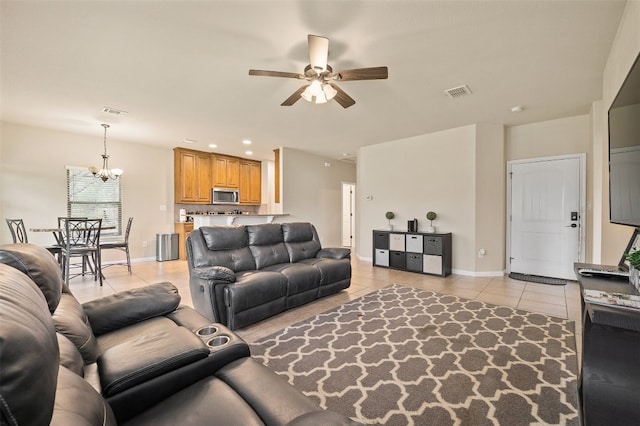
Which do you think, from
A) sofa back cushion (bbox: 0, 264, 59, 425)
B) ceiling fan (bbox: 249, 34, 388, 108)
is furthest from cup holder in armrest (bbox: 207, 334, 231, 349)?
ceiling fan (bbox: 249, 34, 388, 108)

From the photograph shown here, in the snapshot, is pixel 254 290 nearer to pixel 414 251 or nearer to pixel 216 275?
pixel 216 275

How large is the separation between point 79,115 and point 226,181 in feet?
11.1

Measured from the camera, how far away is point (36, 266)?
1.30 meters

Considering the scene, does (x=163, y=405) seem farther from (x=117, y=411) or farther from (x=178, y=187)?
(x=178, y=187)

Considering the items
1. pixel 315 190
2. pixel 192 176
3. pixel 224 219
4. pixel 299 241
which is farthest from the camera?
pixel 315 190

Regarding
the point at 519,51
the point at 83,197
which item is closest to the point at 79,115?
the point at 83,197

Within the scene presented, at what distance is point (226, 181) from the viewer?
295 inches

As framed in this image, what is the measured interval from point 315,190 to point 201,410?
6514mm

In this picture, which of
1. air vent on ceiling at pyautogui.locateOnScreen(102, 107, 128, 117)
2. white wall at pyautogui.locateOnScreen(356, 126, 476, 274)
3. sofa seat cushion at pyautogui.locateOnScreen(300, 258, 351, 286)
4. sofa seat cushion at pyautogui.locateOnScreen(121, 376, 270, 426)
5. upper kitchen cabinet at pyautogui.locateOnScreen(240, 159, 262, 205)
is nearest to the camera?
sofa seat cushion at pyautogui.locateOnScreen(121, 376, 270, 426)

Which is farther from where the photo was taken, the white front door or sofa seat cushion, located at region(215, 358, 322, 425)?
the white front door

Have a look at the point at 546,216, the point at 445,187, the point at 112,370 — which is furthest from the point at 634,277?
the point at 445,187

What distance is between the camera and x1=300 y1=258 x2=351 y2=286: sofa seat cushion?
11.9ft

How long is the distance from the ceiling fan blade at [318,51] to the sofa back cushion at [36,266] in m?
2.12

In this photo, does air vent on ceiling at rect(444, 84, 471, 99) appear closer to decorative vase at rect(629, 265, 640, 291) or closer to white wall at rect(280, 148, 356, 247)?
decorative vase at rect(629, 265, 640, 291)
